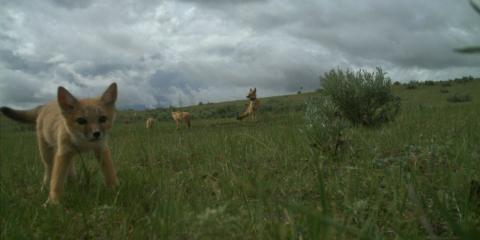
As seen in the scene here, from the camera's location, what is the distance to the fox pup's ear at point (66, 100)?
4219mm

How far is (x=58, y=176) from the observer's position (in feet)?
13.1

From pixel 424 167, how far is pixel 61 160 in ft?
12.2

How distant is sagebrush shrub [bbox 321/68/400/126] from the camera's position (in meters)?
9.16

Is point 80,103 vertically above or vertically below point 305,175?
above

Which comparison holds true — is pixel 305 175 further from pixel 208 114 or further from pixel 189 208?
pixel 208 114

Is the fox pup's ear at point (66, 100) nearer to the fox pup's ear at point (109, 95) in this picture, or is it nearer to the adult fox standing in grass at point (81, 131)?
the adult fox standing in grass at point (81, 131)

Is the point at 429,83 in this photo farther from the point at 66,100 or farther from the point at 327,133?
the point at 66,100

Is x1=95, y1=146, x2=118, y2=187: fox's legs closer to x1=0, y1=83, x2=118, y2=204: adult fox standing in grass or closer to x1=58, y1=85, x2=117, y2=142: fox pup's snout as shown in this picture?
x1=0, y1=83, x2=118, y2=204: adult fox standing in grass

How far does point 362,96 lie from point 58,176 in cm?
707

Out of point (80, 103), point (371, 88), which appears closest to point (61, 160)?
point (80, 103)

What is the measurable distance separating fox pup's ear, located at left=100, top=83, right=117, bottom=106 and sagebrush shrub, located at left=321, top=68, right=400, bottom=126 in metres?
5.79

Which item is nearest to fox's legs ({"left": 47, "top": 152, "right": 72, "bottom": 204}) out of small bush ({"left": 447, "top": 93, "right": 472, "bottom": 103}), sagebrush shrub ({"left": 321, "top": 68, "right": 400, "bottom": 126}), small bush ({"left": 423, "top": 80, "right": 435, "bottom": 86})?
sagebrush shrub ({"left": 321, "top": 68, "right": 400, "bottom": 126})

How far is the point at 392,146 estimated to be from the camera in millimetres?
5723

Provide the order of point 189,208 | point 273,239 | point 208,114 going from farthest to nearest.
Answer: point 208,114 → point 189,208 → point 273,239
